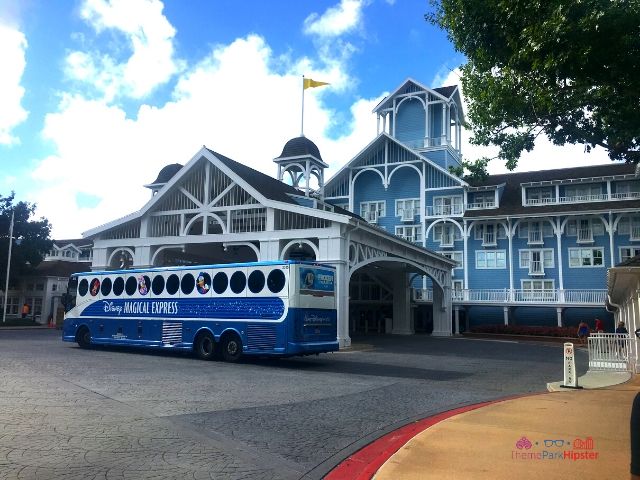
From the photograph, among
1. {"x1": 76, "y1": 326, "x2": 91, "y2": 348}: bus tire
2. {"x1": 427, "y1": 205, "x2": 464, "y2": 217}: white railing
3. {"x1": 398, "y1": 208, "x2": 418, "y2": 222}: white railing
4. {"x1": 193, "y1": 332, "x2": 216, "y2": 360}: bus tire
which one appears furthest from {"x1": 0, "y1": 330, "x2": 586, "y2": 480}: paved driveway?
{"x1": 398, "y1": 208, "x2": 418, "y2": 222}: white railing

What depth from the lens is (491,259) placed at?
43.3 m

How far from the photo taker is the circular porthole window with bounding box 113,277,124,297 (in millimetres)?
21500

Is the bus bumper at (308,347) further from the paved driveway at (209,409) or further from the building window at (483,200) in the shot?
the building window at (483,200)

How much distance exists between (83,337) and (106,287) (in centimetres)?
251


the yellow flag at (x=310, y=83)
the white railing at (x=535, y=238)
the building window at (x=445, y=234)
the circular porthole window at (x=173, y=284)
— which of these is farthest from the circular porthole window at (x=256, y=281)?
the white railing at (x=535, y=238)

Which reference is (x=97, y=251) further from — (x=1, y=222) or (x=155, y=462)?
(x=155, y=462)

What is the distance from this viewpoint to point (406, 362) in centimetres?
1958

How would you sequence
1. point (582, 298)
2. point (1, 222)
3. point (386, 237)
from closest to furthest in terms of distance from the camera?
point (386, 237), point (582, 298), point (1, 222)

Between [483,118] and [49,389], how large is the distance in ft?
36.1

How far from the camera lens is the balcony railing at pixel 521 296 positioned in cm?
3888

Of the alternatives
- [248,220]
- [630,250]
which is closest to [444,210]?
[630,250]

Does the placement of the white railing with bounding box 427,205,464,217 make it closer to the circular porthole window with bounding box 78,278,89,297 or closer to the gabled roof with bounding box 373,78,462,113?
the gabled roof with bounding box 373,78,462,113

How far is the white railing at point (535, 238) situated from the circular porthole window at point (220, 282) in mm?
30591

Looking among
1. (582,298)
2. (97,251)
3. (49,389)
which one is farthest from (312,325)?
(582,298)
